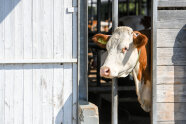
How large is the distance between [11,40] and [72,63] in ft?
2.79

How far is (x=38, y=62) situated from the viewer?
13.9 ft

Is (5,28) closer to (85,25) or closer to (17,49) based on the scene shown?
(17,49)

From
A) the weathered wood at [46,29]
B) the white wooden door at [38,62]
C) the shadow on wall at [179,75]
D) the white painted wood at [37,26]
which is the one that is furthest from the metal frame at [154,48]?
the white painted wood at [37,26]

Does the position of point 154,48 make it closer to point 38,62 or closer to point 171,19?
point 171,19

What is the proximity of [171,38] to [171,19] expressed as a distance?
0.23 meters

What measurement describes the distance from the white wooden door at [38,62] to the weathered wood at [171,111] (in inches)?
44.9

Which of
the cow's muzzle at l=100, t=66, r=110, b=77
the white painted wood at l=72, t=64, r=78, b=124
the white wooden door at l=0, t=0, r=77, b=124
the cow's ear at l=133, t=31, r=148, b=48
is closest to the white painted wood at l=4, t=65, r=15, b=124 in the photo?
the white wooden door at l=0, t=0, r=77, b=124

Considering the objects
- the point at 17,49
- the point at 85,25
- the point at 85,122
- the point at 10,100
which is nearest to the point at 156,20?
the point at 85,25

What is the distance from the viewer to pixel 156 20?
3922mm

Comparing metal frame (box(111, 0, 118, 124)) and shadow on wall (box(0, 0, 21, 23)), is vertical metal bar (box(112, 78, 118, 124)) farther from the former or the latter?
shadow on wall (box(0, 0, 21, 23))

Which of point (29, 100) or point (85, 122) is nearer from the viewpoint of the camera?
point (85, 122)

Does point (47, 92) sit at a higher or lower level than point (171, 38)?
lower

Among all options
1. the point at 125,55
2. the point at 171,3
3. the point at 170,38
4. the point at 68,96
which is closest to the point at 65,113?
the point at 68,96

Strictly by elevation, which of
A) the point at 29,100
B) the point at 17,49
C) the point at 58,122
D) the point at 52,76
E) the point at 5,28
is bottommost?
the point at 58,122
